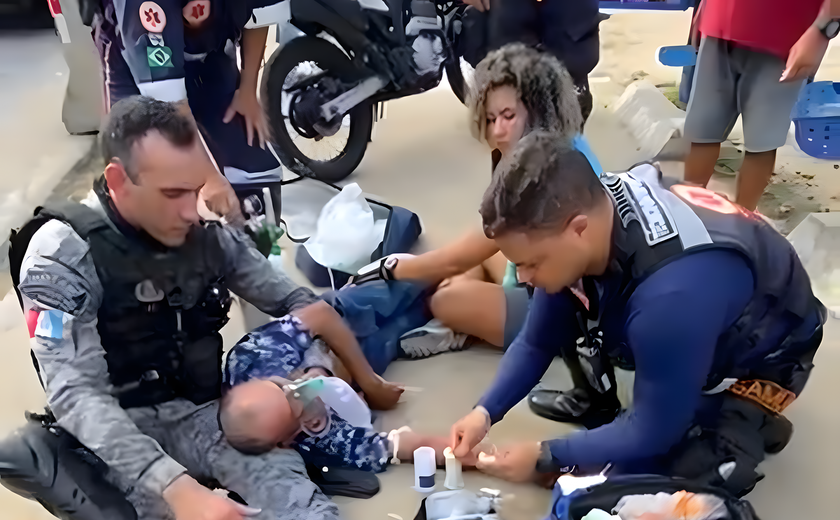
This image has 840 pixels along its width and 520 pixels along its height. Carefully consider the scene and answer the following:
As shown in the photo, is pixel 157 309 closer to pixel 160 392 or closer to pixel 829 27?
pixel 160 392

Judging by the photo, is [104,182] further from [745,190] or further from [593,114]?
[593,114]

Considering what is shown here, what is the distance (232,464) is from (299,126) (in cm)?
119

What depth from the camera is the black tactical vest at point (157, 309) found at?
0.93 meters

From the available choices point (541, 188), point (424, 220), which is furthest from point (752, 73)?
point (541, 188)

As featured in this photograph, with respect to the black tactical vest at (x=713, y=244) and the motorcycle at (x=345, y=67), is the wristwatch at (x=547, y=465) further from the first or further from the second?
the motorcycle at (x=345, y=67)

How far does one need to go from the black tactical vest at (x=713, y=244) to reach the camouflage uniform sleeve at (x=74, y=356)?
0.69 meters

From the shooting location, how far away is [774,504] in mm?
1039

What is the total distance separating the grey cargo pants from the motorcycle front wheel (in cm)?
109

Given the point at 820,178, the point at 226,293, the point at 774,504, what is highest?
the point at 226,293

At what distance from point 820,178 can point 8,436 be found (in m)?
2.10

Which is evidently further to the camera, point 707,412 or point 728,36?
point 728,36

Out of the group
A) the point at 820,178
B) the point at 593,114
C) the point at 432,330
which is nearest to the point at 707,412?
the point at 432,330

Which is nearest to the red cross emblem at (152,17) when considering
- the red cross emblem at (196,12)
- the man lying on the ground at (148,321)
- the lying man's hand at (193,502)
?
the red cross emblem at (196,12)

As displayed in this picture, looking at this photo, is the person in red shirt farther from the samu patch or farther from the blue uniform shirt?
the samu patch
